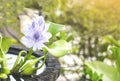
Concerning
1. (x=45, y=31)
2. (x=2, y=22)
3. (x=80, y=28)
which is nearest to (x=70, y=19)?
(x=80, y=28)

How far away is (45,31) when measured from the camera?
3.49 ft

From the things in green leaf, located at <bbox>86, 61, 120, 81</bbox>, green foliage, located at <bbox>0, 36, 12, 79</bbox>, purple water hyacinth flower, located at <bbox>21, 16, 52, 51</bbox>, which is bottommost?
green leaf, located at <bbox>86, 61, 120, 81</bbox>

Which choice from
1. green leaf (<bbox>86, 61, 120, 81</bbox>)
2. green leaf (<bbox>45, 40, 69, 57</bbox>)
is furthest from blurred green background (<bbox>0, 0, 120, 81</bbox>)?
green leaf (<bbox>45, 40, 69, 57</bbox>)

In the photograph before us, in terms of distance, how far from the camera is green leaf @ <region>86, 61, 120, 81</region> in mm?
1462

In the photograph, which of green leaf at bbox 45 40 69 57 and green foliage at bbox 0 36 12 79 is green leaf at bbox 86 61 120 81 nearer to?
Result: green leaf at bbox 45 40 69 57

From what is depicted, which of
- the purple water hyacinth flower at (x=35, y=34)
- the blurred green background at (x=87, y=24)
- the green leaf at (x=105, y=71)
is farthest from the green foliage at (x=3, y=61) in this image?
the blurred green background at (x=87, y=24)

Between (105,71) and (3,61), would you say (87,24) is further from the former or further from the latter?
(3,61)

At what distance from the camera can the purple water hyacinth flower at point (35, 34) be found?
1043 mm

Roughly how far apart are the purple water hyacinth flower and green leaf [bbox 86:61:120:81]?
0.47m

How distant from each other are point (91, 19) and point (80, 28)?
0.13 meters

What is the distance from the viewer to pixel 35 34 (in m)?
1.05

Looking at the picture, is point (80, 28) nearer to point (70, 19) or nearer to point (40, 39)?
point (70, 19)

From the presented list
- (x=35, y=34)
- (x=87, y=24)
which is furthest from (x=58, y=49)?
(x=87, y=24)

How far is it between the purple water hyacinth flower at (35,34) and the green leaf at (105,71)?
0.47 meters
